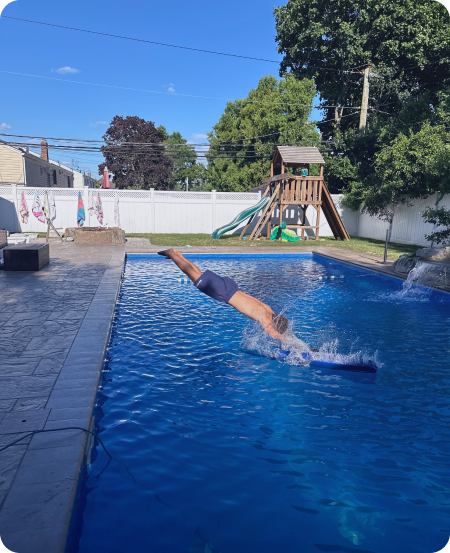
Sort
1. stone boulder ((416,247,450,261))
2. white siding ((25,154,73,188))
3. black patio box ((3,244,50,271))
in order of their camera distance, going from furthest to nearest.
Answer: white siding ((25,154,73,188))
stone boulder ((416,247,450,261))
black patio box ((3,244,50,271))

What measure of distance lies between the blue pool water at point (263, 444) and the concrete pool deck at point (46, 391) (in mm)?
266

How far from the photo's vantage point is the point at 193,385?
4.36 m

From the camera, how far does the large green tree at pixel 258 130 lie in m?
28.0

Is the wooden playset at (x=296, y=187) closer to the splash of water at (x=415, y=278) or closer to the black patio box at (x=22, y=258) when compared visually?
the splash of water at (x=415, y=278)

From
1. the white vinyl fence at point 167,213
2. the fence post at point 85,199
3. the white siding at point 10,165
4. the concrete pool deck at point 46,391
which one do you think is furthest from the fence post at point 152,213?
the concrete pool deck at point 46,391

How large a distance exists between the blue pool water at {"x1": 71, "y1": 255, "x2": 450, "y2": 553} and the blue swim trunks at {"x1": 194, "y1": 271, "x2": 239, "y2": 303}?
907 millimetres

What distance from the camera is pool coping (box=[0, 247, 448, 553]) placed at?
1974 mm

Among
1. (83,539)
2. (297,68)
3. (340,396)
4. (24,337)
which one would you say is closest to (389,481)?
(340,396)

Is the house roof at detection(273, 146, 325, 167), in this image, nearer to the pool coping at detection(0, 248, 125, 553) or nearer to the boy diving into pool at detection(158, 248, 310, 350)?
the boy diving into pool at detection(158, 248, 310, 350)

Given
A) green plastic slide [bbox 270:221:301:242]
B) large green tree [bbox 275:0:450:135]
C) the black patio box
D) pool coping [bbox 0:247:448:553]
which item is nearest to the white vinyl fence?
green plastic slide [bbox 270:221:301:242]

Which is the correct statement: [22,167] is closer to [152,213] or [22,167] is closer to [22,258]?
[152,213]

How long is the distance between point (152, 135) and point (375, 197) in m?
25.6

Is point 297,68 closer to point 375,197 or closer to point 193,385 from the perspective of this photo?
point 375,197

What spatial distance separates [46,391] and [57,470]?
119cm
